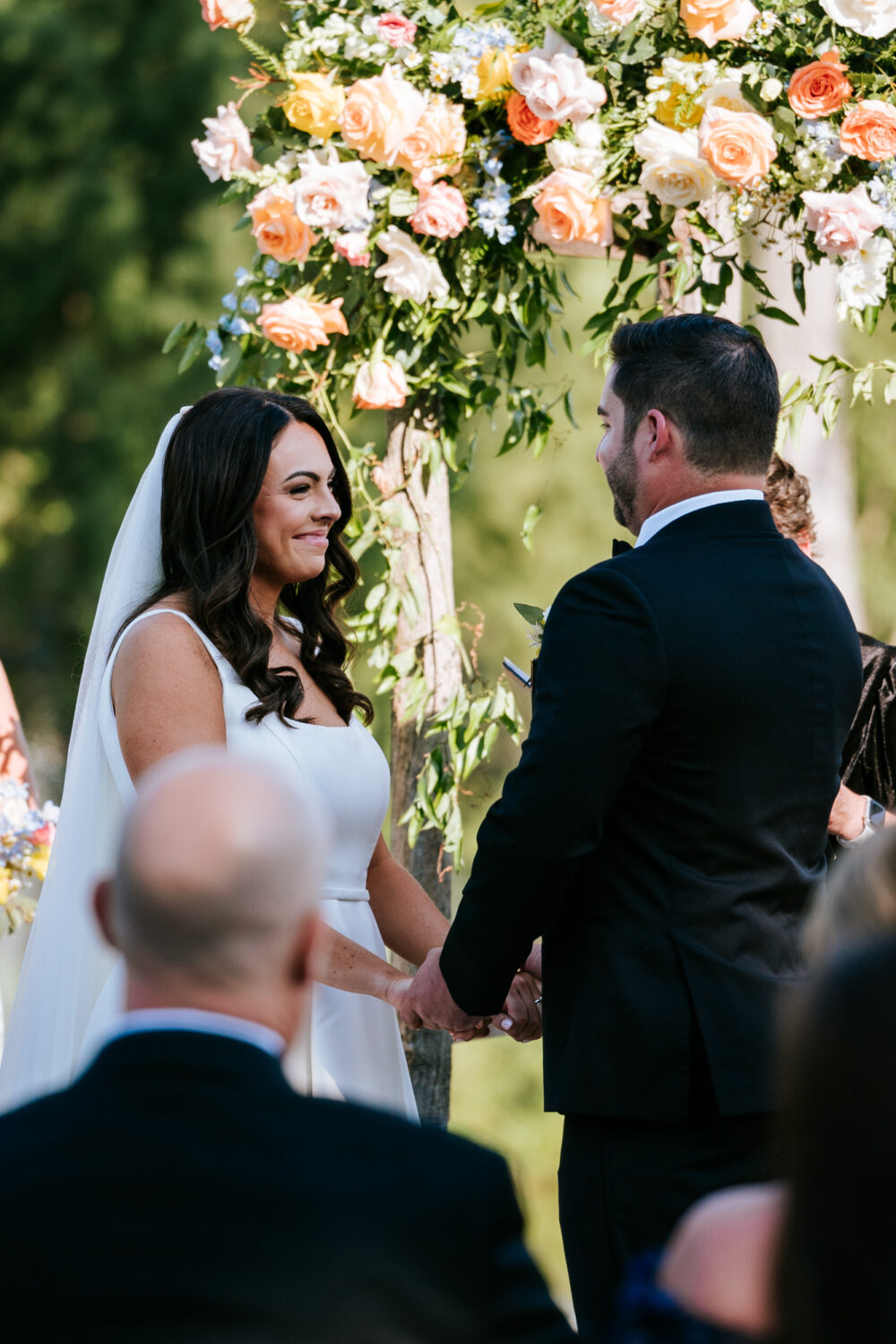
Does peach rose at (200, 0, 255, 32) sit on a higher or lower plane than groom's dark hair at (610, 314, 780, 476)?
higher

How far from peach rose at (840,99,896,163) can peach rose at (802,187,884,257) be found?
80mm

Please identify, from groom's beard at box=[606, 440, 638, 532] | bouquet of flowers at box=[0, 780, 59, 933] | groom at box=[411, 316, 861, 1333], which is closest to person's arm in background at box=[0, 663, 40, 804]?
bouquet of flowers at box=[0, 780, 59, 933]

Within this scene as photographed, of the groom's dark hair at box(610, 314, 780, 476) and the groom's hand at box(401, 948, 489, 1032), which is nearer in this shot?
the groom's dark hair at box(610, 314, 780, 476)

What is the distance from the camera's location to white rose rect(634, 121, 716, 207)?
2.63 meters

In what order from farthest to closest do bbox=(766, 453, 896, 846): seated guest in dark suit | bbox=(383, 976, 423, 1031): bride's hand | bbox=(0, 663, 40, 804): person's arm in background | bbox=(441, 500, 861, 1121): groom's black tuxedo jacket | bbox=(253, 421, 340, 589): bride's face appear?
bbox=(0, 663, 40, 804): person's arm in background
bbox=(766, 453, 896, 846): seated guest in dark suit
bbox=(253, 421, 340, 589): bride's face
bbox=(383, 976, 423, 1031): bride's hand
bbox=(441, 500, 861, 1121): groom's black tuxedo jacket

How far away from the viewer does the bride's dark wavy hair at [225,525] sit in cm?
259

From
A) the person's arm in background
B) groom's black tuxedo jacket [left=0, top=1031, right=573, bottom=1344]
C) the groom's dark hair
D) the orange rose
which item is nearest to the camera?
groom's black tuxedo jacket [left=0, top=1031, right=573, bottom=1344]

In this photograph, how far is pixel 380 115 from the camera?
2.71 metres

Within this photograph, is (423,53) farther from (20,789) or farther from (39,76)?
(39,76)

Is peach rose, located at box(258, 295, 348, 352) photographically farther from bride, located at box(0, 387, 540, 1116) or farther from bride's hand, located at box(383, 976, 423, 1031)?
bride's hand, located at box(383, 976, 423, 1031)

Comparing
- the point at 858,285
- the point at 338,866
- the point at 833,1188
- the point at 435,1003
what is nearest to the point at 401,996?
the point at 435,1003

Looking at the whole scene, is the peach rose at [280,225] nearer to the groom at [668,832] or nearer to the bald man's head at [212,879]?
the groom at [668,832]

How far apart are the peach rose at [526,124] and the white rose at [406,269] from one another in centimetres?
30

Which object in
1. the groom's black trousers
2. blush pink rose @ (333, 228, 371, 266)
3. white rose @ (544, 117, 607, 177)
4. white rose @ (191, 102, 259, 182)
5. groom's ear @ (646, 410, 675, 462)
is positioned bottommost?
the groom's black trousers
